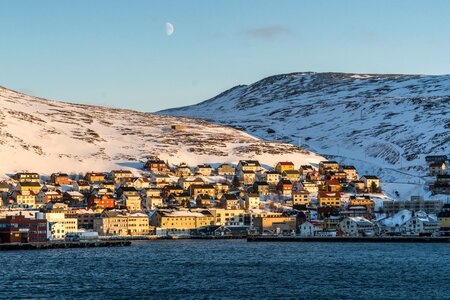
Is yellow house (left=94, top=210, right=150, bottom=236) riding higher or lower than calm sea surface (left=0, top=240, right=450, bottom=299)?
higher

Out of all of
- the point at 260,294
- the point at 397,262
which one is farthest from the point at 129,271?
the point at 397,262

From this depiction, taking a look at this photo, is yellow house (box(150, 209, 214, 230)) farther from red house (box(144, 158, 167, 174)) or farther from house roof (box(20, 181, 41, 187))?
red house (box(144, 158, 167, 174))

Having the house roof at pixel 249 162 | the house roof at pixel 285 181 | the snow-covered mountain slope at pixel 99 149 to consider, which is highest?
the snow-covered mountain slope at pixel 99 149

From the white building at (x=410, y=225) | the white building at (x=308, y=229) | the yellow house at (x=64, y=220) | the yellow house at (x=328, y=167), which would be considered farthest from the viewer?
the yellow house at (x=328, y=167)

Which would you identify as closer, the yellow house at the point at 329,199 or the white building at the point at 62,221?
the white building at the point at 62,221

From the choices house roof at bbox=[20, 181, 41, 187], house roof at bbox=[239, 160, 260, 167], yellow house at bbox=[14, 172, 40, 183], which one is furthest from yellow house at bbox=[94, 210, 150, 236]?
house roof at bbox=[239, 160, 260, 167]

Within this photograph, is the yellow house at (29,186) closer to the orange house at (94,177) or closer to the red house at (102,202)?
the red house at (102,202)

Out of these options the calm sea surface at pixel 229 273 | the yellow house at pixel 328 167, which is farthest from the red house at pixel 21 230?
the yellow house at pixel 328 167

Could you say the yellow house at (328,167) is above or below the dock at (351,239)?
above
